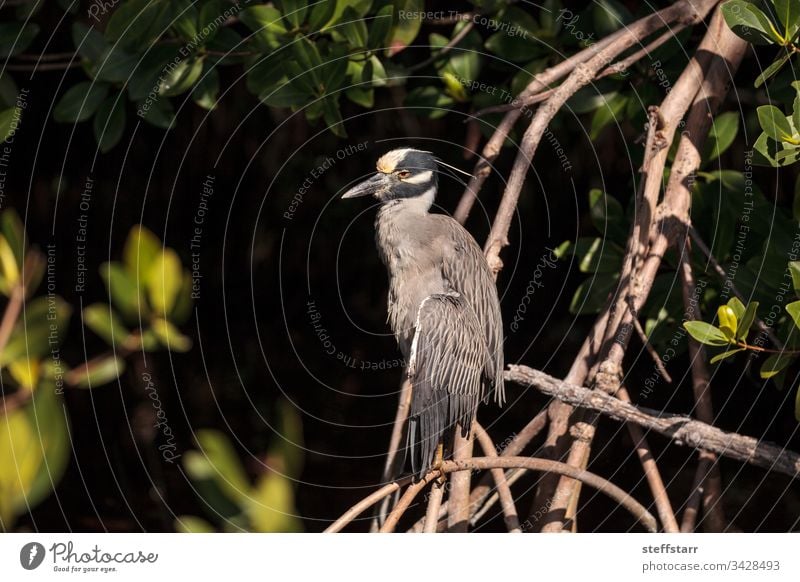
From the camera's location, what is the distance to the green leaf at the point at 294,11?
4.70 ft

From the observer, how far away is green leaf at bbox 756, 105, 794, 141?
1171 millimetres

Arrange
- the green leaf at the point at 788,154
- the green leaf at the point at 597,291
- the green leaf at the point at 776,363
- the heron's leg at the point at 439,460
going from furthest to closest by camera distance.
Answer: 1. the green leaf at the point at 597,291
2. the heron's leg at the point at 439,460
3. the green leaf at the point at 776,363
4. the green leaf at the point at 788,154

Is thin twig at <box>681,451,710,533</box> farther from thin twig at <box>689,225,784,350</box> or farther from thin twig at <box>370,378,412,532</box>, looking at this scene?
thin twig at <box>370,378,412,532</box>

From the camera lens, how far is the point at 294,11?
1.44 meters

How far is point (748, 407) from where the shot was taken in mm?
1820

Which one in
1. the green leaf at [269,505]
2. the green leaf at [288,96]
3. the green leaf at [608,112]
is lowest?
the green leaf at [269,505]

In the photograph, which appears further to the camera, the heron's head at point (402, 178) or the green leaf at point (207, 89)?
the green leaf at point (207, 89)

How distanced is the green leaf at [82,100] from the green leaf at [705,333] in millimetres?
1117

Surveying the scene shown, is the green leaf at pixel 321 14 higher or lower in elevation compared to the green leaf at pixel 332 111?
higher

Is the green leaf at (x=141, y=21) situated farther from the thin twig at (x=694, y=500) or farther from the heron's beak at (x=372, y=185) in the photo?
the thin twig at (x=694, y=500)

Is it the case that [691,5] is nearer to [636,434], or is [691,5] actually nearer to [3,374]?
[636,434]

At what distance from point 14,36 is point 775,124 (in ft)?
4.40

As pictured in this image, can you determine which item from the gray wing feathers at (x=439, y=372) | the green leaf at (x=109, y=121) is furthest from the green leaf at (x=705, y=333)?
the green leaf at (x=109, y=121)

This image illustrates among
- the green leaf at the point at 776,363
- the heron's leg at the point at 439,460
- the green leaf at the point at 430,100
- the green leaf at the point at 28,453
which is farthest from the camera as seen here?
the green leaf at the point at 430,100
